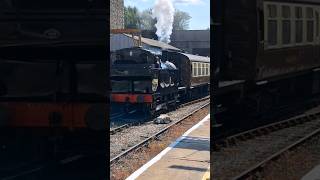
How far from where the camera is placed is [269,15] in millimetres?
1931

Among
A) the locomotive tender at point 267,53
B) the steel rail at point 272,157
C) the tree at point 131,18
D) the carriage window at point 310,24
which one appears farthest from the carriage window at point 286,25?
the tree at point 131,18

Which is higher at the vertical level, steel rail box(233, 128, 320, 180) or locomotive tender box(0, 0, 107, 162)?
locomotive tender box(0, 0, 107, 162)

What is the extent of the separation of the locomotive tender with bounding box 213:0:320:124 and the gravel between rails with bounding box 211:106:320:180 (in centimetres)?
16

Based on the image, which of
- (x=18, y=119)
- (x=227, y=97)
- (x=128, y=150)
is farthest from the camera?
(x=128, y=150)

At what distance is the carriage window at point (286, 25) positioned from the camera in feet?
6.41

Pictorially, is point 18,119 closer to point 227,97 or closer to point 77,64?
point 77,64

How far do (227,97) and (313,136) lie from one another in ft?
1.75

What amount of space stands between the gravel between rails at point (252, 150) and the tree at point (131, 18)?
2.44ft

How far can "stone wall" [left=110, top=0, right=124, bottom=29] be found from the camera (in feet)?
5.99

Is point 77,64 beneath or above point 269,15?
beneath

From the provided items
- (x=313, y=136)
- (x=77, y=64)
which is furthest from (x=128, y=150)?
(x=313, y=136)

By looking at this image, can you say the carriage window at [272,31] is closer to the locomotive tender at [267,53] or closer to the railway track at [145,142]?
the locomotive tender at [267,53]

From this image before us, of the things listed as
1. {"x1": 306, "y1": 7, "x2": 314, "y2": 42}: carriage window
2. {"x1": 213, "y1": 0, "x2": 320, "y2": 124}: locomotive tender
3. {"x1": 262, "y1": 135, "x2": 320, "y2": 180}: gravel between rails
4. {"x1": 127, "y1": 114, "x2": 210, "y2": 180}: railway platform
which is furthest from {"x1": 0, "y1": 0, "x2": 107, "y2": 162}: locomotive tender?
{"x1": 306, "y1": 7, "x2": 314, "y2": 42}: carriage window

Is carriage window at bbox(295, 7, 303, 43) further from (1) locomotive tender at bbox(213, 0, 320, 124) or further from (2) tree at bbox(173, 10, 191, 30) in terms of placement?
(2) tree at bbox(173, 10, 191, 30)
